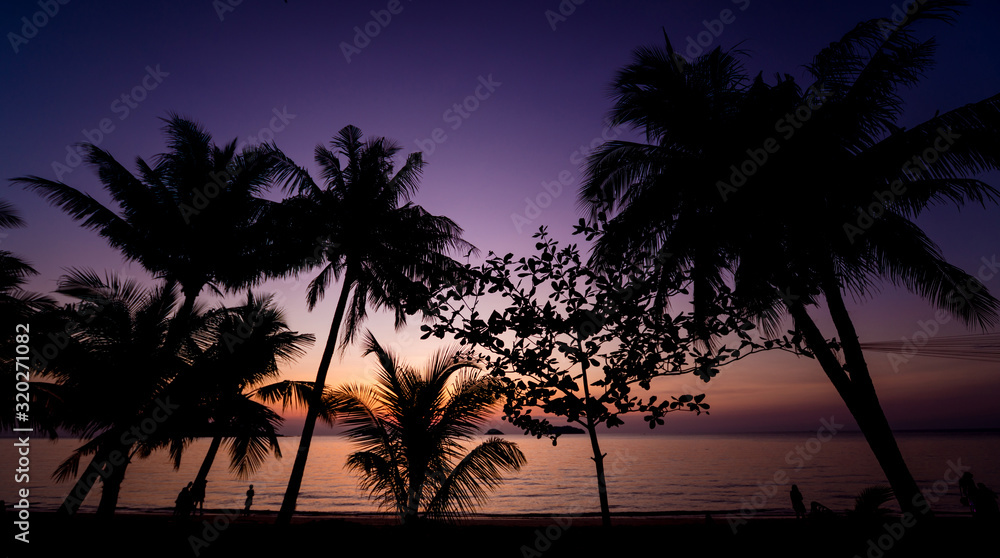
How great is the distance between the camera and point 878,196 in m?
8.11

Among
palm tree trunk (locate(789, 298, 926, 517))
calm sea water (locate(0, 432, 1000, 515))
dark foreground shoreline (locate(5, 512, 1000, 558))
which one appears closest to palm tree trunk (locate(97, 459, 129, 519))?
dark foreground shoreline (locate(5, 512, 1000, 558))

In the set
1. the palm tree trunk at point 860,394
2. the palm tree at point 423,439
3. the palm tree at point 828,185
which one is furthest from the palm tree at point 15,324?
the palm tree trunk at point 860,394

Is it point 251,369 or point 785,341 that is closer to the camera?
point 785,341

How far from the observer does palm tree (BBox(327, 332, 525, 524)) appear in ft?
30.2

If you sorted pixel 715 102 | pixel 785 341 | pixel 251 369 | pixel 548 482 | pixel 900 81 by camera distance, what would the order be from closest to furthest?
pixel 785 341 < pixel 900 81 < pixel 715 102 < pixel 251 369 < pixel 548 482

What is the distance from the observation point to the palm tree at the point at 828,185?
766 centimetres

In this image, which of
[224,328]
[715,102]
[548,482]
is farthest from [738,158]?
[548,482]

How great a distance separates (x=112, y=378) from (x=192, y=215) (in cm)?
466

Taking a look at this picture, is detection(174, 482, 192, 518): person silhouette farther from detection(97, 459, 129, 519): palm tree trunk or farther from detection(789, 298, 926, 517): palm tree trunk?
detection(789, 298, 926, 517): palm tree trunk

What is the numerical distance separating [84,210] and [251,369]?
20.0 feet

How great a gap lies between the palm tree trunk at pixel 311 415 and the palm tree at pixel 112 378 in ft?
9.20

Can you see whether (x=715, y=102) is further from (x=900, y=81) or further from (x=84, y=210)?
(x=84, y=210)

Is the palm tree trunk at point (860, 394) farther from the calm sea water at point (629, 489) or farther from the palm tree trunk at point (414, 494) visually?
the calm sea water at point (629, 489)

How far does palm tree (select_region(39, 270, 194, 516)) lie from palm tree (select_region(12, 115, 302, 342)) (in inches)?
38.0
